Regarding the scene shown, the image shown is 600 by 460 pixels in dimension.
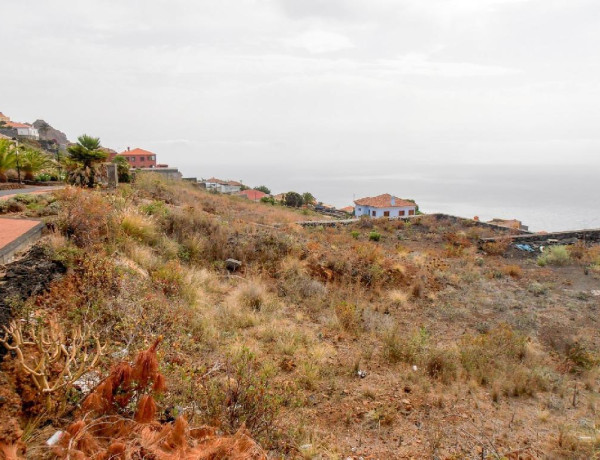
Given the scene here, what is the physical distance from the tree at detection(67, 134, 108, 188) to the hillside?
12.3ft

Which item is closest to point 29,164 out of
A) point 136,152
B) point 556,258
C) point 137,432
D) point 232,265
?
point 232,265

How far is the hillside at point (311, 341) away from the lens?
350cm

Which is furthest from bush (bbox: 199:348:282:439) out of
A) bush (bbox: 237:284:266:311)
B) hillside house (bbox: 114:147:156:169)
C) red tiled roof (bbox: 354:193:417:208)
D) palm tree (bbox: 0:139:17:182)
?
hillside house (bbox: 114:147:156:169)

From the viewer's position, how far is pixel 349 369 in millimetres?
4887

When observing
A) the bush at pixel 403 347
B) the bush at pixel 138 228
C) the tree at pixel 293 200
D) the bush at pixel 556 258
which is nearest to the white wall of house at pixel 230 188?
the tree at pixel 293 200

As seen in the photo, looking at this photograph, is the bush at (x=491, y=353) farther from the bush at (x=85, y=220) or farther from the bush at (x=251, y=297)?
the bush at (x=85, y=220)

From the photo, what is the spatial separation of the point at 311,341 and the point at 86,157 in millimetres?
11357

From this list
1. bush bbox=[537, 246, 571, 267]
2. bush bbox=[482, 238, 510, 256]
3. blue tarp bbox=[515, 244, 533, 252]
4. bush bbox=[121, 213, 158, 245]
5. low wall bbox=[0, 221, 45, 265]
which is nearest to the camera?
low wall bbox=[0, 221, 45, 265]

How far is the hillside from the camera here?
138 inches

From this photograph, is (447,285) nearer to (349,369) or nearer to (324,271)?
(324,271)

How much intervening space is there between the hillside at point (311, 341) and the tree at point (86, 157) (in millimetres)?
3763

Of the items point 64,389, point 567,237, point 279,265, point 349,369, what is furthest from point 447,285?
point 567,237

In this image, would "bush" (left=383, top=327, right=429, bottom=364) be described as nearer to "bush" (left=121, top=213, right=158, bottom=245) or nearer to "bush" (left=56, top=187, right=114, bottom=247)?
"bush" (left=56, top=187, right=114, bottom=247)

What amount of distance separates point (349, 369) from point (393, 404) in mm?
Answer: 787
